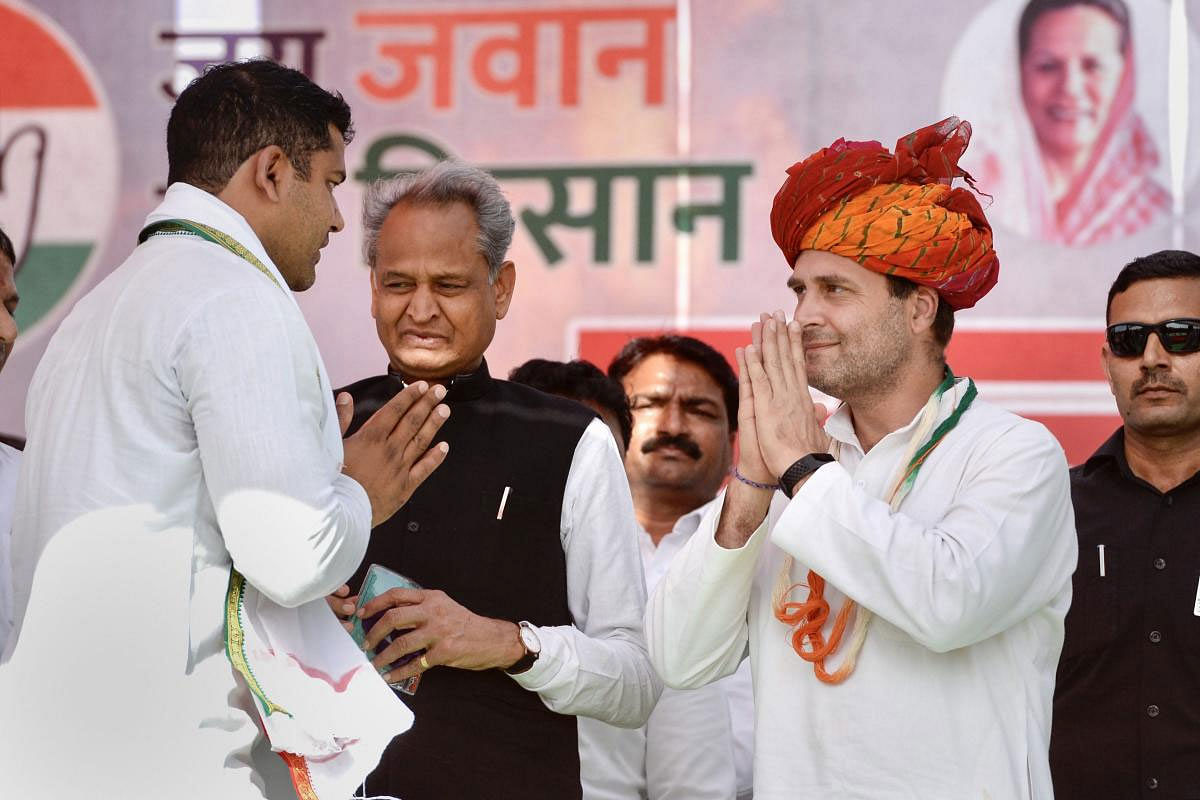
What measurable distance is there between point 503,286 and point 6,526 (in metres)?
1.17

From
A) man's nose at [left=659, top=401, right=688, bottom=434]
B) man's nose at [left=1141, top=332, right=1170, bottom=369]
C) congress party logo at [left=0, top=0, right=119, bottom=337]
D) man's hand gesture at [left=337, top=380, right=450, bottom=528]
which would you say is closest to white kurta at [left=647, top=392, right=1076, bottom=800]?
man's hand gesture at [left=337, top=380, right=450, bottom=528]

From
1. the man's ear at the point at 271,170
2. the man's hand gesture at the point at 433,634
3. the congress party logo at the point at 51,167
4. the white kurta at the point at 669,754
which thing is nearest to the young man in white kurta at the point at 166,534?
the man's ear at the point at 271,170

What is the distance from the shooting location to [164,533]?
2.23 metres

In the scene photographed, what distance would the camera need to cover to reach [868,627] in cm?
269

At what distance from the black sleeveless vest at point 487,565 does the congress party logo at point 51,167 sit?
274 cm

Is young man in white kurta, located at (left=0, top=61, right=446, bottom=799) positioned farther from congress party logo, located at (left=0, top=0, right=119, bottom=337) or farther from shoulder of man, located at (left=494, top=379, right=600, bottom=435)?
congress party logo, located at (left=0, top=0, right=119, bottom=337)

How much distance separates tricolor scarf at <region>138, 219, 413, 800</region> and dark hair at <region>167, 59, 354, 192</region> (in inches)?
5.5

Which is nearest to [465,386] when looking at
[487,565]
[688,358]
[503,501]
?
[503,501]

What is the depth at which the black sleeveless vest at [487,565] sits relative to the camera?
2996 millimetres

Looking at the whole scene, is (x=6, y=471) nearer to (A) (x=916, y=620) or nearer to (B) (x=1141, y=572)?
(A) (x=916, y=620)

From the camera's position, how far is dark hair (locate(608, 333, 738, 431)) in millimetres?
4883

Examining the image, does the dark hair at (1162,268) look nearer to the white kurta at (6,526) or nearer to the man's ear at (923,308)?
the man's ear at (923,308)

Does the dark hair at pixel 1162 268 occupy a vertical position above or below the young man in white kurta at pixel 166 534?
above

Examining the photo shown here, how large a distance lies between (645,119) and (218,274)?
327 centimetres
